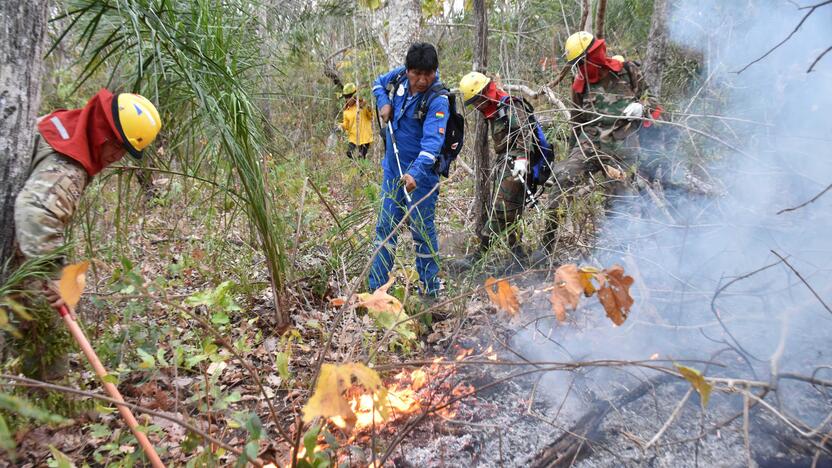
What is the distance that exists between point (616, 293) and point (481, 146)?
315 cm

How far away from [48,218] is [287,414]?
1598mm

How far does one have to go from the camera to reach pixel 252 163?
300 cm

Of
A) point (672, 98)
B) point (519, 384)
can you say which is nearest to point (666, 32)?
point (672, 98)

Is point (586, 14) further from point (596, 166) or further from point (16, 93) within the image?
point (16, 93)

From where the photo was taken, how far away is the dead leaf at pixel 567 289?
→ 1.65 metres

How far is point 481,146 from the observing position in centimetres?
465

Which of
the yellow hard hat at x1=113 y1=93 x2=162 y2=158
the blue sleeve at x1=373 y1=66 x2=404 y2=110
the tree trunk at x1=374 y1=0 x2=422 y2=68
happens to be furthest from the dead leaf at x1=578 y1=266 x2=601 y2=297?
the tree trunk at x1=374 y1=0 x2=422 y2=68

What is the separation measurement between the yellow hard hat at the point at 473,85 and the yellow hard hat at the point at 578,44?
0.97 m

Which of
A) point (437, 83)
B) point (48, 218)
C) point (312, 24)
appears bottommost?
point (48, 218)

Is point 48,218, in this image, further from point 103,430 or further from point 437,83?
point 437,83

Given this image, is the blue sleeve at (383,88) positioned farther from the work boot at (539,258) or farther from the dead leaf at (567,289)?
the dead leaf at (567,289)

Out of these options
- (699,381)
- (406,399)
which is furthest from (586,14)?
(699,381)

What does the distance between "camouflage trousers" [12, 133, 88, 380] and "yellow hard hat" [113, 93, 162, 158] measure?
0.98 ft

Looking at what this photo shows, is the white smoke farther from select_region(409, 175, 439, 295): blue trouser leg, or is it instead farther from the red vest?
the red vest
